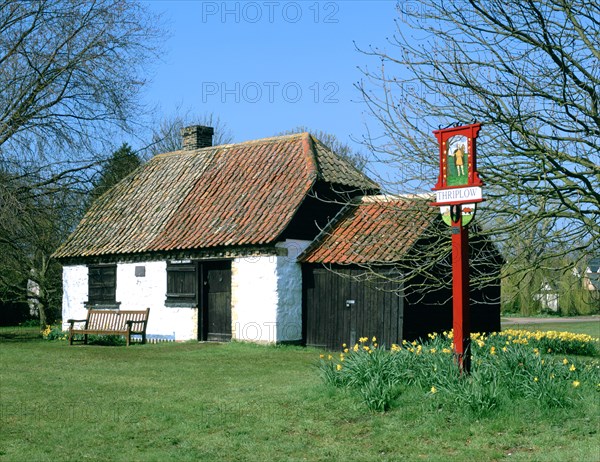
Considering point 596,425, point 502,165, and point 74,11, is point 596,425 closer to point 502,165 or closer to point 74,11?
point 502,165

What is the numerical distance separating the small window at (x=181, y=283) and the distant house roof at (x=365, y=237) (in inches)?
138

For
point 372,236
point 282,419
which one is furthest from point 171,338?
point 282,419

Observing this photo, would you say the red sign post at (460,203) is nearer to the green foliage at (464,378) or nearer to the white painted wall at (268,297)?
the green foliage at (464,378)

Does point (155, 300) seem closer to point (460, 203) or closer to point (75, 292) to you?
point (75, 292)

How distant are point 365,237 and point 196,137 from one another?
10051 millimetres

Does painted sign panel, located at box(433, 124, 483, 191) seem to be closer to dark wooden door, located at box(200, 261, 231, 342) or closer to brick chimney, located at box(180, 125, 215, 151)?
dark wooden door, located at box(200, 261, 231, 342)

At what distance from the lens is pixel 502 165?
10.8 meters

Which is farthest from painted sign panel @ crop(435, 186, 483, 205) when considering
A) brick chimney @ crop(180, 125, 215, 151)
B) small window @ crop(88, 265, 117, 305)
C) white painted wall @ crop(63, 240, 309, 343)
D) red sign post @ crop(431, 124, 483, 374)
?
brick chimney @ crop(180, 125, 215, 151)

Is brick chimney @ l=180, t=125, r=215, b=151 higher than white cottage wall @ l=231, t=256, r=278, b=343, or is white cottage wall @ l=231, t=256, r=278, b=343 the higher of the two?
brick chimney @ l=180, t=125, r=215, b=151

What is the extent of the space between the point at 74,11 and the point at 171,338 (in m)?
10.1

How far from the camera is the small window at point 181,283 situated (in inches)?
872

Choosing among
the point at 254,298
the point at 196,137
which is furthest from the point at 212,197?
the point at 196,137

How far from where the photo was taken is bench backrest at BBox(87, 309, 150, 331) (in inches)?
893

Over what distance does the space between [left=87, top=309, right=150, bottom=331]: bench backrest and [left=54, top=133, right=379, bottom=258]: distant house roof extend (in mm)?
1913
